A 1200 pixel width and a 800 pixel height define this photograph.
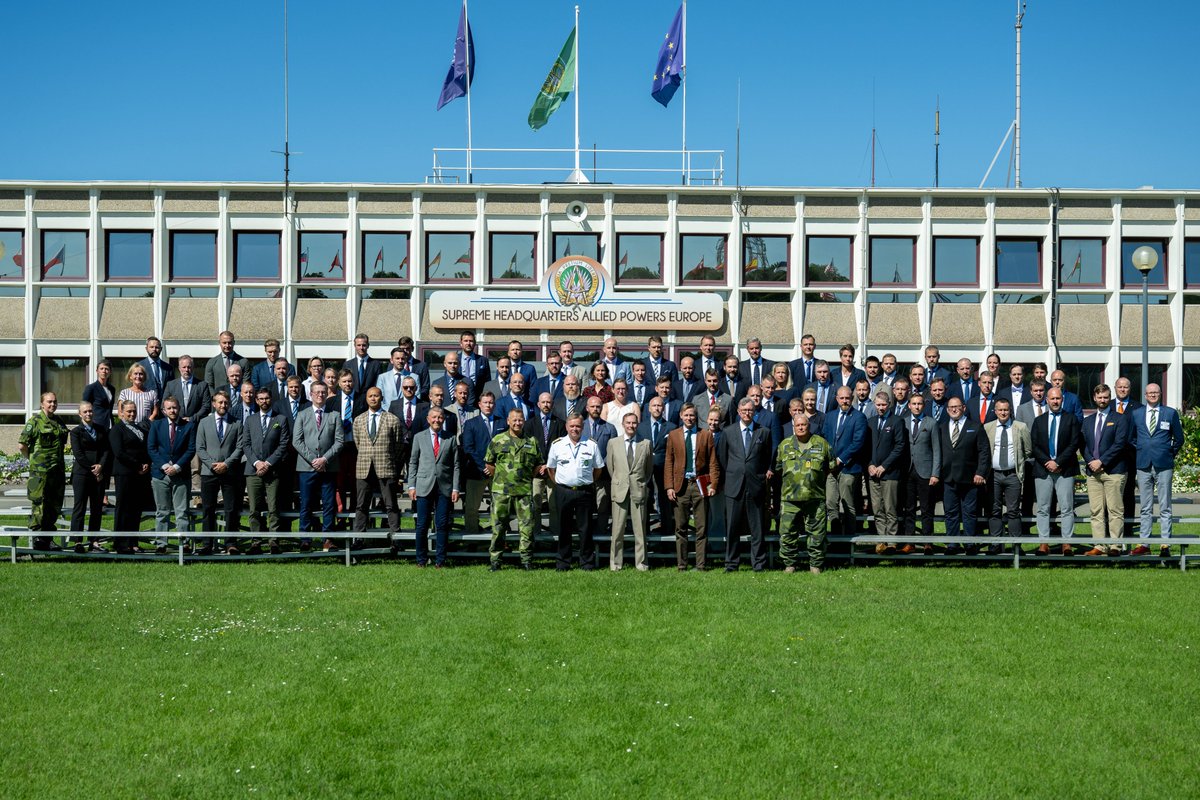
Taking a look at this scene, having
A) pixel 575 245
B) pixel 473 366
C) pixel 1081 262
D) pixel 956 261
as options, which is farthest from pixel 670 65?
pixel 473 366

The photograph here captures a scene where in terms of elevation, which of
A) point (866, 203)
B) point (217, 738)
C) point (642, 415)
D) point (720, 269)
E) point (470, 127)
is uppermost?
point (470, 127)

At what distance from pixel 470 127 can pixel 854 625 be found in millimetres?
18594

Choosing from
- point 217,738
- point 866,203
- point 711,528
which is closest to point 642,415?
point 711,528

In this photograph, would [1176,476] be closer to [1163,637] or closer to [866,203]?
[866,203]

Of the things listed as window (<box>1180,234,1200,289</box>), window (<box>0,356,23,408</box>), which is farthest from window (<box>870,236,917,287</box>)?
window (<box>0,356,23,408</box>)

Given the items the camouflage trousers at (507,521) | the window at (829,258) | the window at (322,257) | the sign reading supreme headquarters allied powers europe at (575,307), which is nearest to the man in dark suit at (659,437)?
the camouflage trousers at (507,521)

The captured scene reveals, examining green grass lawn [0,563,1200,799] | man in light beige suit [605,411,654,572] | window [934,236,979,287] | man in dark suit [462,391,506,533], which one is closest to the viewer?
green grass lawn [0,563,1200,799]

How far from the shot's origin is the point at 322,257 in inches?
971

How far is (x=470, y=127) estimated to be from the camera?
83.5 feet

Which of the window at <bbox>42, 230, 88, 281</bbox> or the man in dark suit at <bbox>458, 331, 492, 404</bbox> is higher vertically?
the window at <bbox>42, 230, 88, 281</bbox>

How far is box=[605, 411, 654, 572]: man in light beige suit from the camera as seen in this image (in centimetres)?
1295

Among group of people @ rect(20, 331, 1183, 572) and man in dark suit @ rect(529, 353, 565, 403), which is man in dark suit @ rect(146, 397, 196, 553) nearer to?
group of people @ rect(20, 331, 1183, 572)

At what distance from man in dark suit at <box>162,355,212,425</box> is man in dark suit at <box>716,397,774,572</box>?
7060mm

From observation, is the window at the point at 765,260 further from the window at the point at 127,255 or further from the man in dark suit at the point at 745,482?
the window at the point at 127,255
